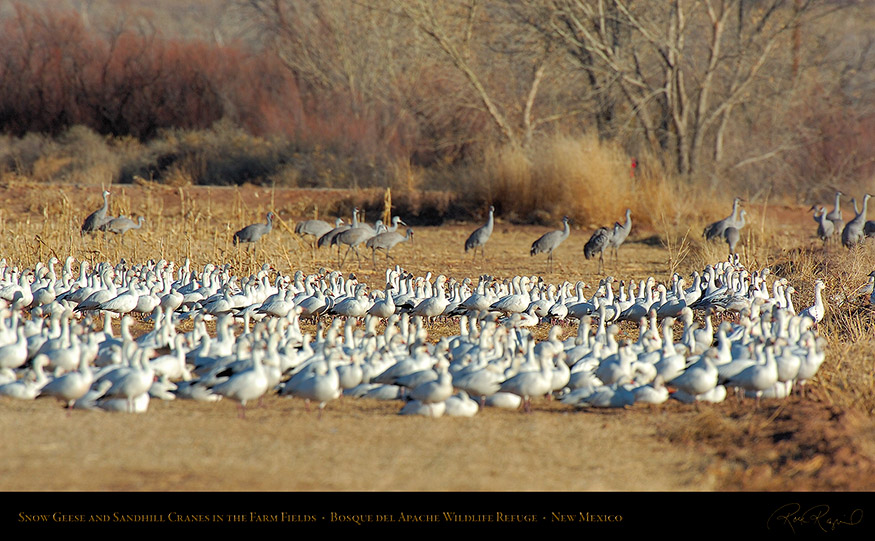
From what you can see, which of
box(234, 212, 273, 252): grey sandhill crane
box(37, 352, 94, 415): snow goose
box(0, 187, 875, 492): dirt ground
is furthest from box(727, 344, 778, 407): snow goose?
box(234, 212, 273, 252): grey sandhill crane

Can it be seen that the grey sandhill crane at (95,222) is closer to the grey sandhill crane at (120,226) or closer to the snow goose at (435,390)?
the grey sandhill crane at (120,226)

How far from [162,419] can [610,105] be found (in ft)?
76.5

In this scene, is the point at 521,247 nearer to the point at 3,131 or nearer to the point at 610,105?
the point at 610,105

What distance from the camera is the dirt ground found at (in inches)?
247

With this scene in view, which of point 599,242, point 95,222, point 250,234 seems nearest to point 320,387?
point 250,234

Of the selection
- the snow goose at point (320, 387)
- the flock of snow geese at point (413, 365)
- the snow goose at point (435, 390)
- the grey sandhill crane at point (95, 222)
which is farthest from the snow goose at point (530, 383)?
the grey sandhill crane at point (95, 222)

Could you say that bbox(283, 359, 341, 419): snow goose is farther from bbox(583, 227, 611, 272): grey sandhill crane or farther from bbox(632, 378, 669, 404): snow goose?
bbox(583, 227, 611, 272): grey sandhill crane

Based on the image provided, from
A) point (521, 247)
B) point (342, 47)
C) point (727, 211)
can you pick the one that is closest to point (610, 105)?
point (727, 211)

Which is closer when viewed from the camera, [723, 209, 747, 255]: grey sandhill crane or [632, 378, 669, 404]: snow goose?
[632, 378, 669, 404]: snow goose

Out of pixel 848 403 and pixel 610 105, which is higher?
pixel 848 403

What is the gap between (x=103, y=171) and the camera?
98.0 ft

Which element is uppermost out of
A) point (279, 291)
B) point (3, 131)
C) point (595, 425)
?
point (595, 425)

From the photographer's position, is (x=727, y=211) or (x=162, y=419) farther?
(x=727, y=211)
